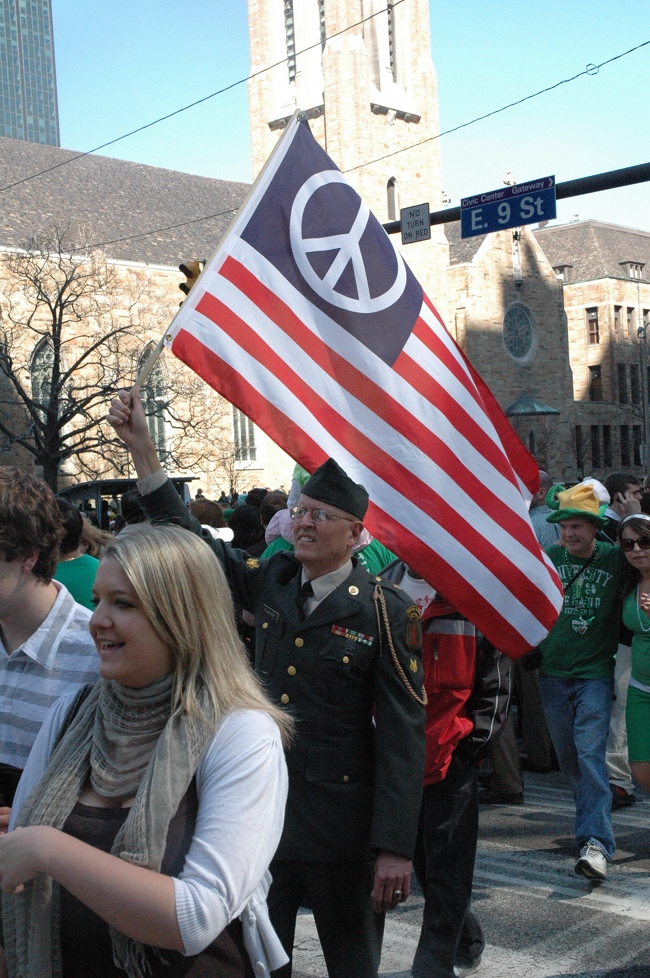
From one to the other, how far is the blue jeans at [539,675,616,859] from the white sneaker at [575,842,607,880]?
52 millimetres

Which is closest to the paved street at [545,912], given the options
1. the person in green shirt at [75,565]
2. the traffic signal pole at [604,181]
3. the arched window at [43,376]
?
the person in green shirt at [75,565]

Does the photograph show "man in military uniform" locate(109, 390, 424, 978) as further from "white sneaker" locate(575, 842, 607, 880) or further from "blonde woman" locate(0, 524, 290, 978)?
"white sneaker" locate(575, 842, 607, 880)

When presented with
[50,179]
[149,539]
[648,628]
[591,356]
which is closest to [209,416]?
[50,179]

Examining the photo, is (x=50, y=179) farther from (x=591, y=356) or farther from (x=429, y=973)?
(x=429, y=973)

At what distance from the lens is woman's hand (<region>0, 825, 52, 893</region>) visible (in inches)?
72.9

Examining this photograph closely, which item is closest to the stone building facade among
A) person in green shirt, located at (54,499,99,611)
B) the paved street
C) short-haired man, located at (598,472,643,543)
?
short-haired man, located at (598,472,643,543)

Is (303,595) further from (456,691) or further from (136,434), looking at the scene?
(456,691)

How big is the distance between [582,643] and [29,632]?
11.8 feet

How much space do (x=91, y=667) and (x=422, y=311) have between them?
90.1 inches

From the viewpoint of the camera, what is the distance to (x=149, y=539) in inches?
85.1

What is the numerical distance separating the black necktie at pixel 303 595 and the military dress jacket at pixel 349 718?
0.05ft

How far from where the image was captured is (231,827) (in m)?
1.94

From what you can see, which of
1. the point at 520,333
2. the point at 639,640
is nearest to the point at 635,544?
the point at 639,640

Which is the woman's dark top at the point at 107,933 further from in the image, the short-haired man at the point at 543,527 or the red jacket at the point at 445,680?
the short-haired man at the point at 543,527
